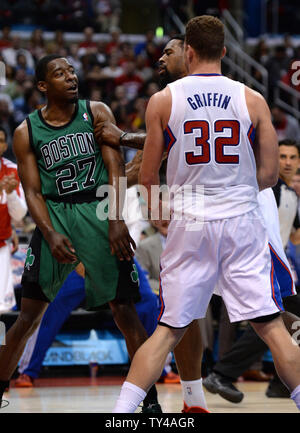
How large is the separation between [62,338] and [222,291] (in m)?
4.51

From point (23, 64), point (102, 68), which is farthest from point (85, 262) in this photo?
point (102, 68)

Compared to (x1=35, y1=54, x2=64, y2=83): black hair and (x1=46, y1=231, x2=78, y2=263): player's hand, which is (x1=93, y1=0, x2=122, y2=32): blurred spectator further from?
(x1=46, y1=231, x2=78, y2=263): player's hand

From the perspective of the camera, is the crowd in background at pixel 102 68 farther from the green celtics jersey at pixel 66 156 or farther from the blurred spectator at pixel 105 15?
the green celtics jersey at pixel 66 156

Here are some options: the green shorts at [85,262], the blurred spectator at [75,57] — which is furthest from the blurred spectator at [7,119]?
the green shorts at [85,262]

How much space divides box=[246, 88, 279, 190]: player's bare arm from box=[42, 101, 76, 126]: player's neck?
52.2 inches

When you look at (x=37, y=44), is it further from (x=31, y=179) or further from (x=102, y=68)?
(x=31, y=179)

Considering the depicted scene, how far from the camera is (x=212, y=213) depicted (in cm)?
382

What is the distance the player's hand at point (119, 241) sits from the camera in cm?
454

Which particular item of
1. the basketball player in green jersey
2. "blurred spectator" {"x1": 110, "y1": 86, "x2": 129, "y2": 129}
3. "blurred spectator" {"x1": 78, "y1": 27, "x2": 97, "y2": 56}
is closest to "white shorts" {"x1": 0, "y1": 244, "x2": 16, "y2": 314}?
the basketball player in green jersey

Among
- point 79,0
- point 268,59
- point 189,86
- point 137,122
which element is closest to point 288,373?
point 189,86

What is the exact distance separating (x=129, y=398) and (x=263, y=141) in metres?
1.38

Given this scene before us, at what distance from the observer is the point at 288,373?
3.67 metres
